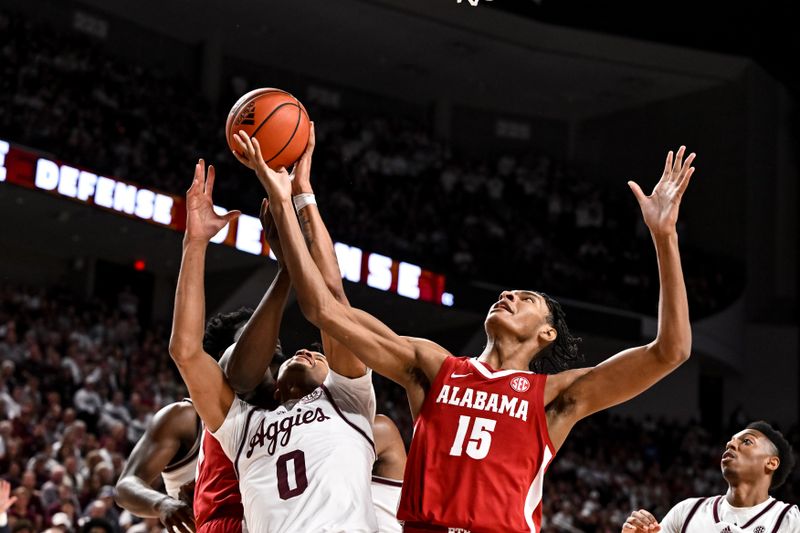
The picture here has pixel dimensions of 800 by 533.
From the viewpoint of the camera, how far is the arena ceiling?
22203 millimetres

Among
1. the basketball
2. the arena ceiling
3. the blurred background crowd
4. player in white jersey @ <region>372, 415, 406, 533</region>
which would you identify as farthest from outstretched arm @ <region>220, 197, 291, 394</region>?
the arena ceiling

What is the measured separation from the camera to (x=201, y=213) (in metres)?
3.88

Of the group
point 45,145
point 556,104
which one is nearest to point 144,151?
point 45,145

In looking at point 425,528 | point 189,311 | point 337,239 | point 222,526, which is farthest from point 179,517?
point 337,239

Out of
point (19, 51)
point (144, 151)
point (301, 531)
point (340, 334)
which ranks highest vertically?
point (19, 51)

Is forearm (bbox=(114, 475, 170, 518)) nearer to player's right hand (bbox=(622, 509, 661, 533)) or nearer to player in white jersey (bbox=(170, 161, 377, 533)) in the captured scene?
player in white jersey (bbox=(170, 161, 377, 533))

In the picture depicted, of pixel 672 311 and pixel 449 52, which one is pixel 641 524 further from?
pixel 449 52

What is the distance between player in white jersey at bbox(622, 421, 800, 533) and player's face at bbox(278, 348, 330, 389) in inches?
84.1

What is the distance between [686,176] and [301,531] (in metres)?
1.69

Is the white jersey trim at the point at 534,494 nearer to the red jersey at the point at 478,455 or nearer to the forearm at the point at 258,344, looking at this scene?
the red jersey at the point at 478,455

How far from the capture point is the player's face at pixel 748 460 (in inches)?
209

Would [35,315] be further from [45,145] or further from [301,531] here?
[301,531]

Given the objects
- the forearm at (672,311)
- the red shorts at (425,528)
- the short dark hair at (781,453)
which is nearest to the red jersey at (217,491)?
the red shorts at (425,528)

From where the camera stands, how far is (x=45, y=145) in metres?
15.4
